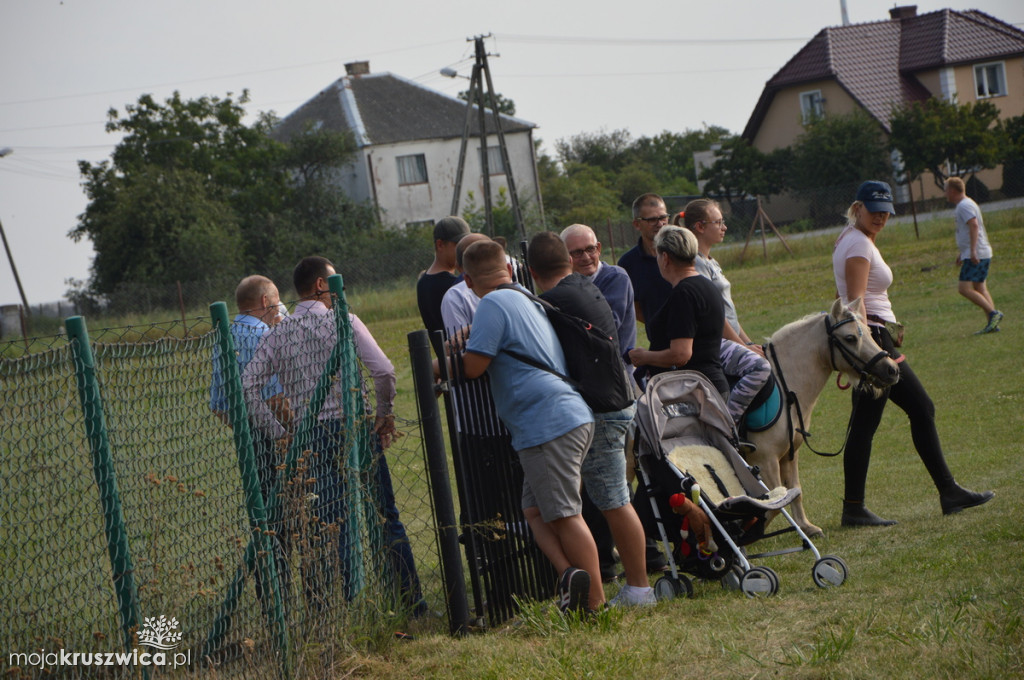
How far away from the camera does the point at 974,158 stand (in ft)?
127

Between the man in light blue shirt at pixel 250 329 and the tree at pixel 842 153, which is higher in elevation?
the tree at pixel 842 153

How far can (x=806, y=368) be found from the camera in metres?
6.48

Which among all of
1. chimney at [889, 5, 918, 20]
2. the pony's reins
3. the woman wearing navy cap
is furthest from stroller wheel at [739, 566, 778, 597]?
chimney at [889, 5, 918, 20]

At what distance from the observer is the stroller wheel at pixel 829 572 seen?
5.16 meters

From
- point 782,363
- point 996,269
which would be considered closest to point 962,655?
point 782,363

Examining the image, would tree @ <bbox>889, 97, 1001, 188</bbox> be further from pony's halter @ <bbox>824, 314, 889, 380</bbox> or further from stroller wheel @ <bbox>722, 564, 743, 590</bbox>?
stroller wheel @ <bbox>722, 564, 743, 590</bbox>

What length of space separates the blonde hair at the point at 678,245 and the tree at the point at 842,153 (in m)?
36.6

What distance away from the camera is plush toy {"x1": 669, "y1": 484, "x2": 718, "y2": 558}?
5270 mm

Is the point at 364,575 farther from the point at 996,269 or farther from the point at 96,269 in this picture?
the point at 96,269

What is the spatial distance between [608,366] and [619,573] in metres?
1.79

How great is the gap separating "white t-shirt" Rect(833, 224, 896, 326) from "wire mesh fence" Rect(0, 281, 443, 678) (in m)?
3.09

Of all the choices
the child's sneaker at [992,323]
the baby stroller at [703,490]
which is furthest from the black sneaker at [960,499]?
the child's sneaker at [992,323]

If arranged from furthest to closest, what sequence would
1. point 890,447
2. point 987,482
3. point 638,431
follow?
point 890,447 < point 987,482 < point 638,431

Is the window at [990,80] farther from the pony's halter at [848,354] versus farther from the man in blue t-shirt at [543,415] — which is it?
the man in blue t-shirt at [543,415]
